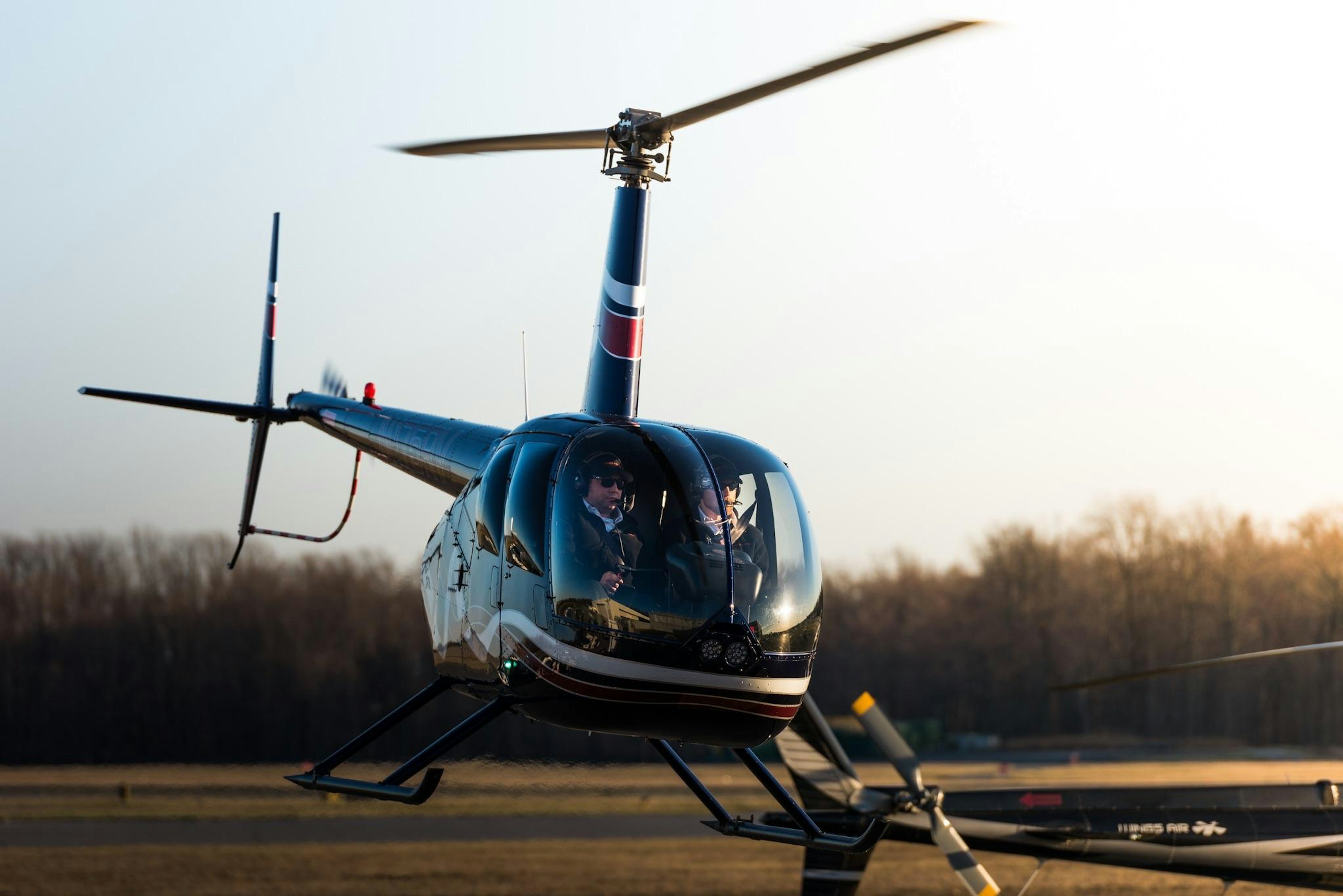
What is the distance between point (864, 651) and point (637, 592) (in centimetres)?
5248

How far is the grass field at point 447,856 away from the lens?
30859 mm

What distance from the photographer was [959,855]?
62.7 ft

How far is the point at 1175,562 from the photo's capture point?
67.8 m

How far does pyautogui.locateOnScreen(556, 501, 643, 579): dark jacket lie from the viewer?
8.64 m

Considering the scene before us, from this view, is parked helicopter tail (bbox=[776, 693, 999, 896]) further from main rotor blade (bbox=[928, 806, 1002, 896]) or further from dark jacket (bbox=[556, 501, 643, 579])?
dark jacket (bbox=[556, 501, 643, 579])

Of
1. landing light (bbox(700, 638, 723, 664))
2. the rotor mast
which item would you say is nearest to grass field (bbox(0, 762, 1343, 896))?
the rotor mast

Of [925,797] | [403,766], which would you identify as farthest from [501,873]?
[403,766]

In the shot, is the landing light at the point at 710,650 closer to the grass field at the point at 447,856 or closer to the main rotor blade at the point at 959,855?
the main rotor blade at the point at 959,855

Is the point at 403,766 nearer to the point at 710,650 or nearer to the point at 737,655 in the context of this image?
the point at 710,650

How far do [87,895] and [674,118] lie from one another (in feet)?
81.1

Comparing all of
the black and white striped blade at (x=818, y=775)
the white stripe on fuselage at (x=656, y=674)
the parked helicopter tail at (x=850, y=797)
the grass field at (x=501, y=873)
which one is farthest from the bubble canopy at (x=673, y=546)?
the grass field at (x=501, y=873)

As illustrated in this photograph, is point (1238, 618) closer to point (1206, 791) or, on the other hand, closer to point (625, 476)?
point (1206, 791)

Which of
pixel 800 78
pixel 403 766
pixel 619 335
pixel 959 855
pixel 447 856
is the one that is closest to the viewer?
pixel 800 78

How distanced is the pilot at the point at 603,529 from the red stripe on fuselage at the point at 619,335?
349 cm
